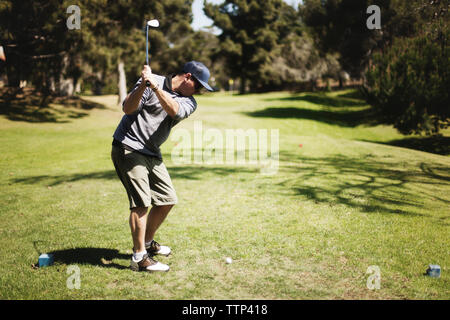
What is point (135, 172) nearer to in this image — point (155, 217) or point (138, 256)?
point (155, 217)

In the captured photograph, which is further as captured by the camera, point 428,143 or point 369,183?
point 428,143

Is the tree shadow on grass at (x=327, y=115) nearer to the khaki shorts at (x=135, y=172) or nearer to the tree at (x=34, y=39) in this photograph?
the tree at (x=34, y=39)

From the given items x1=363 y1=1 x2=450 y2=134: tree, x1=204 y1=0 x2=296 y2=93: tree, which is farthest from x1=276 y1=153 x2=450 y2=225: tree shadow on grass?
x1=204 y1=0 x2=296 y2=93: tree

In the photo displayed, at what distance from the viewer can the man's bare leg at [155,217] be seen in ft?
14.8

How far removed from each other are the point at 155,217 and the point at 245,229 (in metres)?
1.68

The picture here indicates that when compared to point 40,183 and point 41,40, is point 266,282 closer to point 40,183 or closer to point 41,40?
point 40,183

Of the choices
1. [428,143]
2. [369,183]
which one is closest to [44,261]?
[369,183]

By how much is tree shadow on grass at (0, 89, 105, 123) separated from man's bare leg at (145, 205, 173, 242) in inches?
803

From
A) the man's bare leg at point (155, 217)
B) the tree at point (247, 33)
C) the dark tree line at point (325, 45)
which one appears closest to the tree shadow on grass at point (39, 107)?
the dark tree line at point (325, 45)

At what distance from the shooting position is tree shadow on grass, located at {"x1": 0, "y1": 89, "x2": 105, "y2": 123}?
A: 2250cm

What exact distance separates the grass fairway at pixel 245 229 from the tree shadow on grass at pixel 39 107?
11461mm

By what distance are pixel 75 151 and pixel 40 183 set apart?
5.49m

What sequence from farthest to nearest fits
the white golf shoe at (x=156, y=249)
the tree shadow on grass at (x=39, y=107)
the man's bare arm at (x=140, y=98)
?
the tree shadow on grass at (x=39, y=107)
the white golf shoe at (x=156, y=249)
the man's bare arm at (x=140, y=98)

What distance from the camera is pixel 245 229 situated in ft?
18.5
